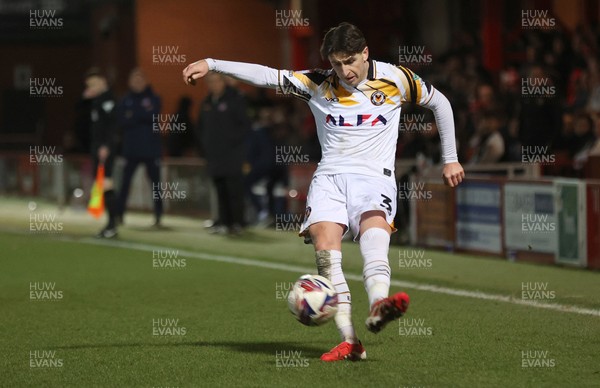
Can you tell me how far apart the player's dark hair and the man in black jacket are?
9.22 metres

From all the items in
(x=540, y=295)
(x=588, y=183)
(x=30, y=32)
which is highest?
(x=30, y=32)

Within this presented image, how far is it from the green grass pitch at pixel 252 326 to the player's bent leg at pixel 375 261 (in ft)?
1.41

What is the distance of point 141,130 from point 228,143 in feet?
5.09

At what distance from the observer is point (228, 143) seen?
56.9ft

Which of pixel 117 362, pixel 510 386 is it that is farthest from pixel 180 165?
pixel 510 386

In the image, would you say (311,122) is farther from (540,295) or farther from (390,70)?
(390,70)

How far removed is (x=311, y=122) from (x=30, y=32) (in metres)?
10.6

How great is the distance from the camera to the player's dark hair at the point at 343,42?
7637 millimetres

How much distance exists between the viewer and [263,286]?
12.2 metres
